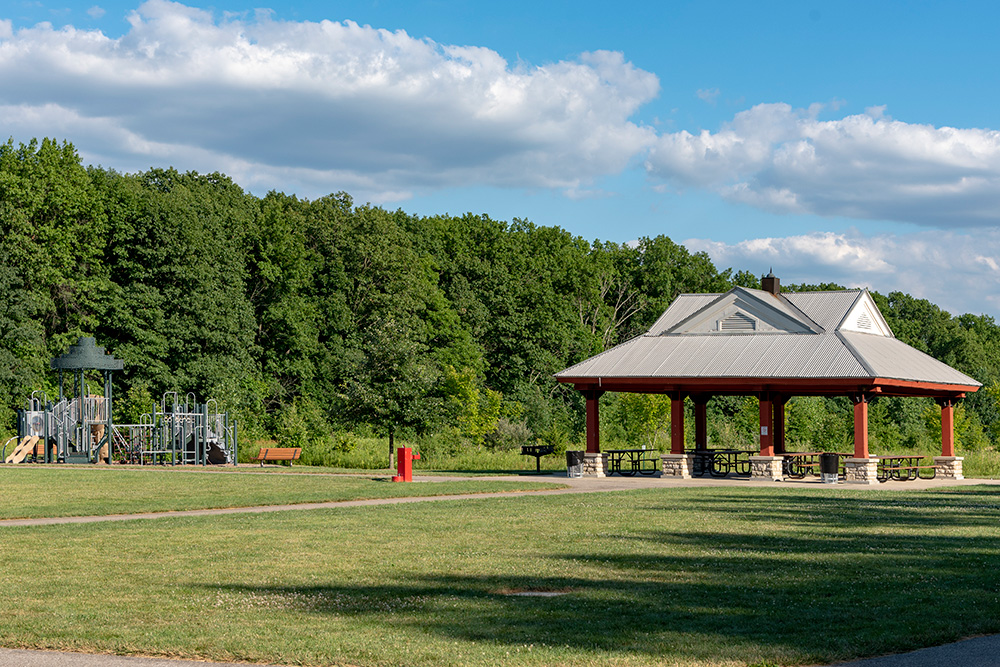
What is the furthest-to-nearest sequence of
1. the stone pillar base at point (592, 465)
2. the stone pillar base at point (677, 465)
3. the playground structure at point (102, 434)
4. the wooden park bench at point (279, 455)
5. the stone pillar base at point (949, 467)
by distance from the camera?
the playground structure at point (102, 434), the wooden park bench at point (279, 455), the stone pillar base at point (592, 465), the stone pillar base at point (949, 467), the stone pillar base at point (677, 465)

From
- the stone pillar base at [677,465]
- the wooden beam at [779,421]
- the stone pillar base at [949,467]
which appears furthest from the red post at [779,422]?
the stone pillar base at [677,465]

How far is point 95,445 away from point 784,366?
27.5 metres

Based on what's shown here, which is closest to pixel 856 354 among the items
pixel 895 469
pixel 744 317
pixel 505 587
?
pixel 895 469

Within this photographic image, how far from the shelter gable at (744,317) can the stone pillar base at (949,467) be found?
18.5 ft

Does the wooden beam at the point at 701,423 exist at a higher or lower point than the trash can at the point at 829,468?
higher

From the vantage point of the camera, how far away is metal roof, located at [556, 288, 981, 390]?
3152cm

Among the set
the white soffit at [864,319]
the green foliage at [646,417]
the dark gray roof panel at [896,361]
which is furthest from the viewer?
the green foliage at [646,417]

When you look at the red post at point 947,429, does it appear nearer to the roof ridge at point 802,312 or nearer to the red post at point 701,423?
the roof ridge at point 802,312

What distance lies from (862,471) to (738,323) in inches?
268

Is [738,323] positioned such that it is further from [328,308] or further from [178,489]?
[328,308]

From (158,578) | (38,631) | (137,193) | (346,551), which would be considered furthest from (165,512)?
(137,193)

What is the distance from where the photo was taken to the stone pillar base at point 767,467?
106 ft

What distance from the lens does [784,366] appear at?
31734mm

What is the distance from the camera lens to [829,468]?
31.1 m
